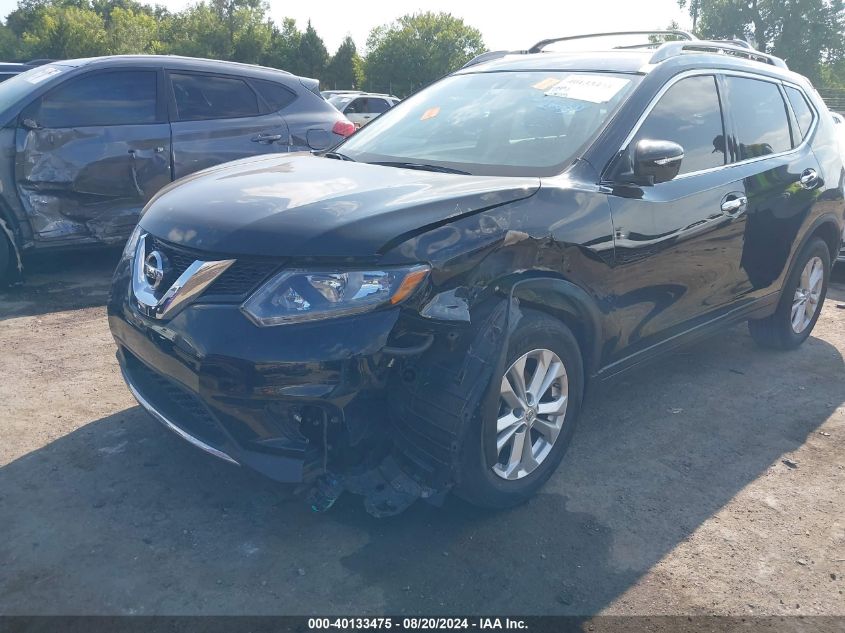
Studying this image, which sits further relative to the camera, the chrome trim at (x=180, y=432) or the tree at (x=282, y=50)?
the tree at (x=282, y=50)

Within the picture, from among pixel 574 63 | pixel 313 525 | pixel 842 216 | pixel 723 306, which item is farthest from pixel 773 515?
pixel 842 216

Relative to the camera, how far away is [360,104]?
63.4 ft

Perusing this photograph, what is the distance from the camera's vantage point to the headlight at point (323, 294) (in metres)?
2.49

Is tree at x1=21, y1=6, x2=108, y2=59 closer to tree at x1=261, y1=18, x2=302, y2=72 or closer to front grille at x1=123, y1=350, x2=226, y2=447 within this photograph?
tree at x1=261, y1=18, x2=302, y2=72

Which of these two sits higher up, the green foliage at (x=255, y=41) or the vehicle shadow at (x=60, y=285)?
the green foliage at (x=255, y=41)

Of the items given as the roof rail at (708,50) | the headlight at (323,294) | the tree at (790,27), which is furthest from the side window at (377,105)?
the tree at (790,27)

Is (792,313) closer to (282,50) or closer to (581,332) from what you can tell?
(581,332)

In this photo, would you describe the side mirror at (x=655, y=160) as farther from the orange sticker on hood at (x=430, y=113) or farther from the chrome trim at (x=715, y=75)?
the orange sticker on hood at (x=430, y=113)

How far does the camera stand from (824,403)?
14.4ft

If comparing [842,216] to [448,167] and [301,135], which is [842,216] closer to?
[448,167]

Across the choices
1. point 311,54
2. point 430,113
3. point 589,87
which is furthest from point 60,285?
point 311,54

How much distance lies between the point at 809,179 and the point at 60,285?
551 cm

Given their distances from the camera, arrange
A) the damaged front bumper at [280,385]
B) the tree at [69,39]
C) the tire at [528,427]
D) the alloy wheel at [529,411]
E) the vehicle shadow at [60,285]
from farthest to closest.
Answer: the tree at [69,39], the vehicle shadow at [60,285], the alloy wheel at [529,411], the tire at [528,427], the damaged front bumper at [280,385]

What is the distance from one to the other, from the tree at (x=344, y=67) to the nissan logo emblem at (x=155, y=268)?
5364cm
